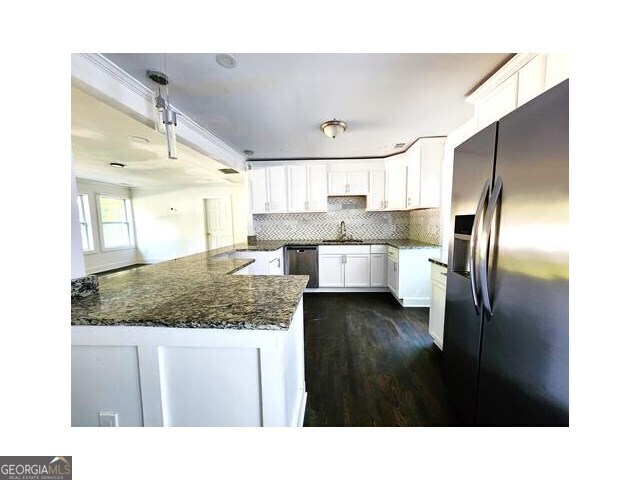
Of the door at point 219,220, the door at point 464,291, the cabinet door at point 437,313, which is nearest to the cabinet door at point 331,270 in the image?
the cabinet door at point 437,313

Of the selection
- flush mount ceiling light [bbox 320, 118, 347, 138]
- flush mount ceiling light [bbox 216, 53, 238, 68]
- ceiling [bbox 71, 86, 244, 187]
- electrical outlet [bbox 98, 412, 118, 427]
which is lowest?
electrical outlet [bbox 98, 412, 118, 427]

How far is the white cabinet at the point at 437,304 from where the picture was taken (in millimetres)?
1872

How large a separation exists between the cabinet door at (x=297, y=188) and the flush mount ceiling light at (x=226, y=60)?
221cm

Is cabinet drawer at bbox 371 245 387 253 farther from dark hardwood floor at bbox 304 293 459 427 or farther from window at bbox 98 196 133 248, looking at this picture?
window at bbox 98 196 133 248

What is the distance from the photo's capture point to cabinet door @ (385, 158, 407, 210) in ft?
10.7

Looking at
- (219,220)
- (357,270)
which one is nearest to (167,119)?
(357,270)

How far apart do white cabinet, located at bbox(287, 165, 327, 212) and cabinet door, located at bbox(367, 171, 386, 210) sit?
78 centimetres

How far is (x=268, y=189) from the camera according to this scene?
362cm

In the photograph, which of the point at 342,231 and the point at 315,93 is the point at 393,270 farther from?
the point at 315,93

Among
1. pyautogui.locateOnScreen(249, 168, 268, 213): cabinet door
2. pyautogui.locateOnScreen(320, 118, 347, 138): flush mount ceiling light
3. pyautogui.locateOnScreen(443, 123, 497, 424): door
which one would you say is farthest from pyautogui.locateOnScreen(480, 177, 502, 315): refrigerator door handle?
pyautogui.locateOnScreen(249, 168, 268, 213): cabinet door

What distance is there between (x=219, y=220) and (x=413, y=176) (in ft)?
17.0

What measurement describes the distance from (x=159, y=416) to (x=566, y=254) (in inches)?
57.5

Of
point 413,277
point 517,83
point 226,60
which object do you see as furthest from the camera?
point 413,277
